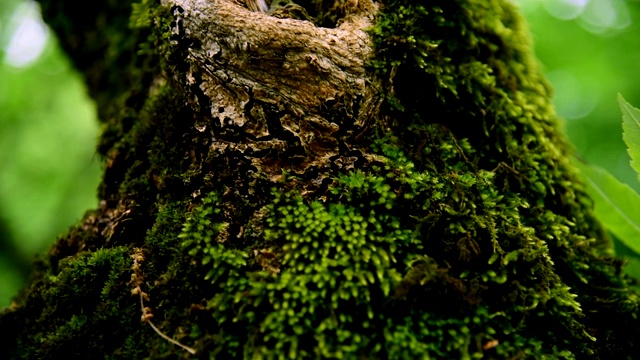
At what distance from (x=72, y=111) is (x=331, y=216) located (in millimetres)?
10996

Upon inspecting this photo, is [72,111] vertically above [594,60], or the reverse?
[594,60]

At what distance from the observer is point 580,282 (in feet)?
5.40

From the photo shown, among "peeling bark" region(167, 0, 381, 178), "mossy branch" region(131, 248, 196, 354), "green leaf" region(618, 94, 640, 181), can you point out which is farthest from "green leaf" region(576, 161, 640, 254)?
"mossy branch" region(131, 248, 196, 354)

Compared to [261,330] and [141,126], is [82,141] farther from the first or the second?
[261,330]

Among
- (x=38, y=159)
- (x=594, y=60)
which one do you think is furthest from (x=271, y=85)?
(x=38, y=159)

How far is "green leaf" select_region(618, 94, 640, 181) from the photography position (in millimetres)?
1550

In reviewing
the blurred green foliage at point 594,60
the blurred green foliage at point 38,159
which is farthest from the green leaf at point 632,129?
the blurred green foliage at point 38,159

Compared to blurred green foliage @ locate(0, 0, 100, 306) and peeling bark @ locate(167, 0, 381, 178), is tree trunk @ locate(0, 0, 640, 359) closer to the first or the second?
peeling bark @ locate(167, 0, 381, 178)

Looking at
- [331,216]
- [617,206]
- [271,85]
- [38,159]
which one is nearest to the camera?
[331,216]

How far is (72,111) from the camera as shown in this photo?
33.4 feet

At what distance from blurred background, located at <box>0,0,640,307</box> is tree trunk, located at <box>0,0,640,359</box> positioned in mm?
5574

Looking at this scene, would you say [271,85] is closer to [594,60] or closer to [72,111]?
[594,60]

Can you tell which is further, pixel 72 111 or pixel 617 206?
pixel 72 111

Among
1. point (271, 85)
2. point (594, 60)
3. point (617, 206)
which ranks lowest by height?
point (617, 206)
